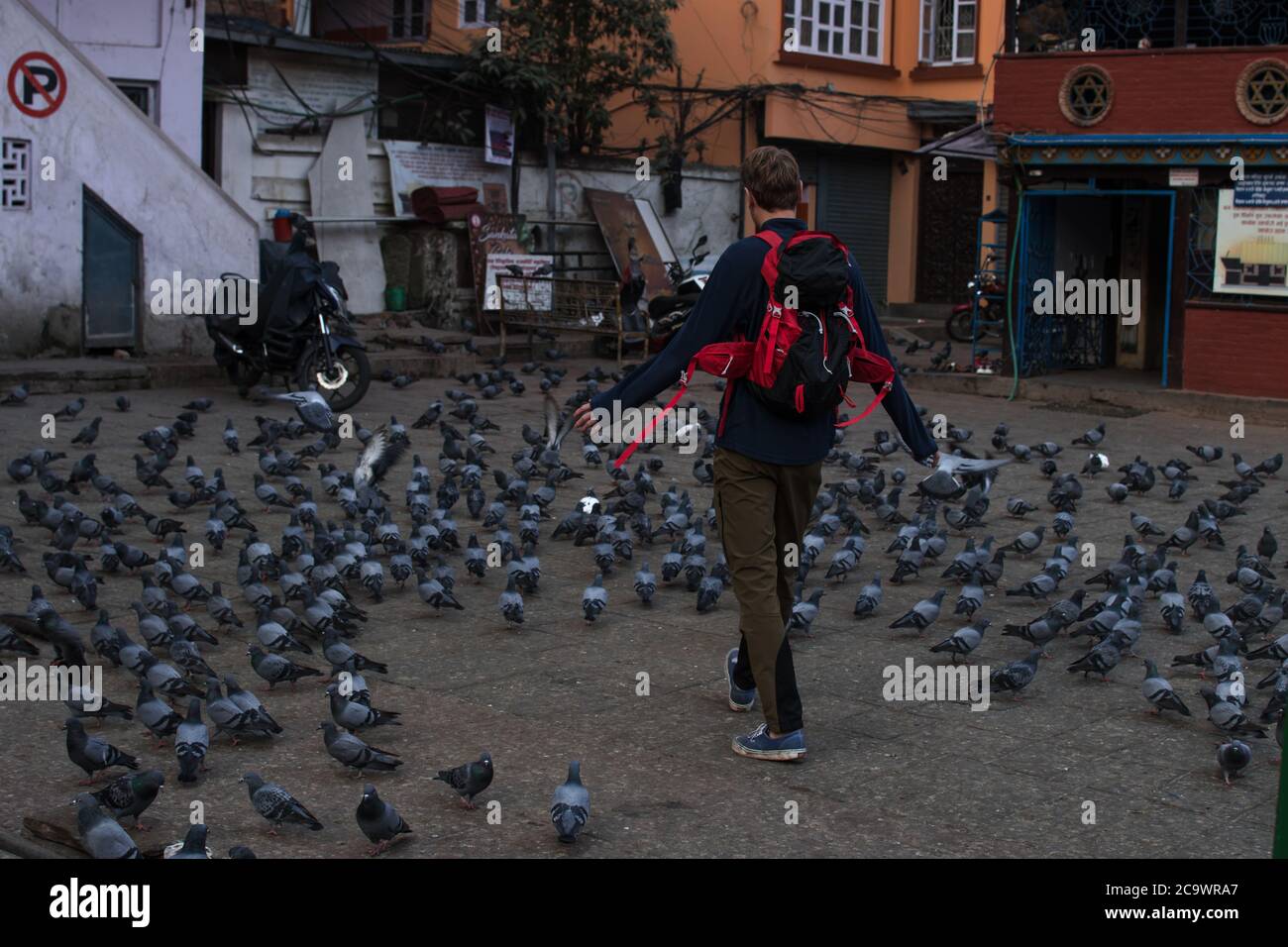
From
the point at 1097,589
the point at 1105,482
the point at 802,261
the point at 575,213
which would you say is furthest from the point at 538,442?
the point at 575,213

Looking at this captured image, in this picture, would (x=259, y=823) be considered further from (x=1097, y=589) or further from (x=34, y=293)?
(x=34, y=293)

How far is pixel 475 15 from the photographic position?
887 inches

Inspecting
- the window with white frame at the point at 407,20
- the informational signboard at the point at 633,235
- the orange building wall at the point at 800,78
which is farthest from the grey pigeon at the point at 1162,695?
the window with white frame at the point at 407,20

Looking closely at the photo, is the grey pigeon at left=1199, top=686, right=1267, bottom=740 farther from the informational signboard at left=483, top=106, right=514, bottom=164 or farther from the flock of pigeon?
the informational signboard at left=483, top=106, right=514, bottom=164

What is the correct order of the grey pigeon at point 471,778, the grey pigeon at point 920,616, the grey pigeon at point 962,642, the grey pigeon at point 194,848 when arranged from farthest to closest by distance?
1. the grey pigeon at point 920,616
2. the grey pigeon at point 962,642
3. the grey pigeon at point 471,778
4. the grey pigeon at point 194,848

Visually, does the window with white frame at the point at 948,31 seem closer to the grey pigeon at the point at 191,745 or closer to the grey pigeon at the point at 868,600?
the grey pigeon at the point at 868,600

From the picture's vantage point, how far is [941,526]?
1012 centimetres

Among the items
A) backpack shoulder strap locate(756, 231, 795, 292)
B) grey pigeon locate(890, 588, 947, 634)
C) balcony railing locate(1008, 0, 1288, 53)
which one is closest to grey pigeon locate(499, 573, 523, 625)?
grey pigeon locate(890, 588, 947, 634)

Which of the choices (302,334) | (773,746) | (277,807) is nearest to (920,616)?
(773,746)

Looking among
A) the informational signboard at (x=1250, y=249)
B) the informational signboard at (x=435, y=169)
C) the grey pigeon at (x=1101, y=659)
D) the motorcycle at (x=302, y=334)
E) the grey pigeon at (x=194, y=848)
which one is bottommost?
the grey pigeon at (x=194, y=848)

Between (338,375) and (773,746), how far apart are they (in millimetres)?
9325

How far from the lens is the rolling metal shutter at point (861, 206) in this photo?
1036 inches

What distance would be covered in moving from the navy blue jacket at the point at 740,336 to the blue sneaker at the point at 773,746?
1.01 metres

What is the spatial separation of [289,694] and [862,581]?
351 cm
